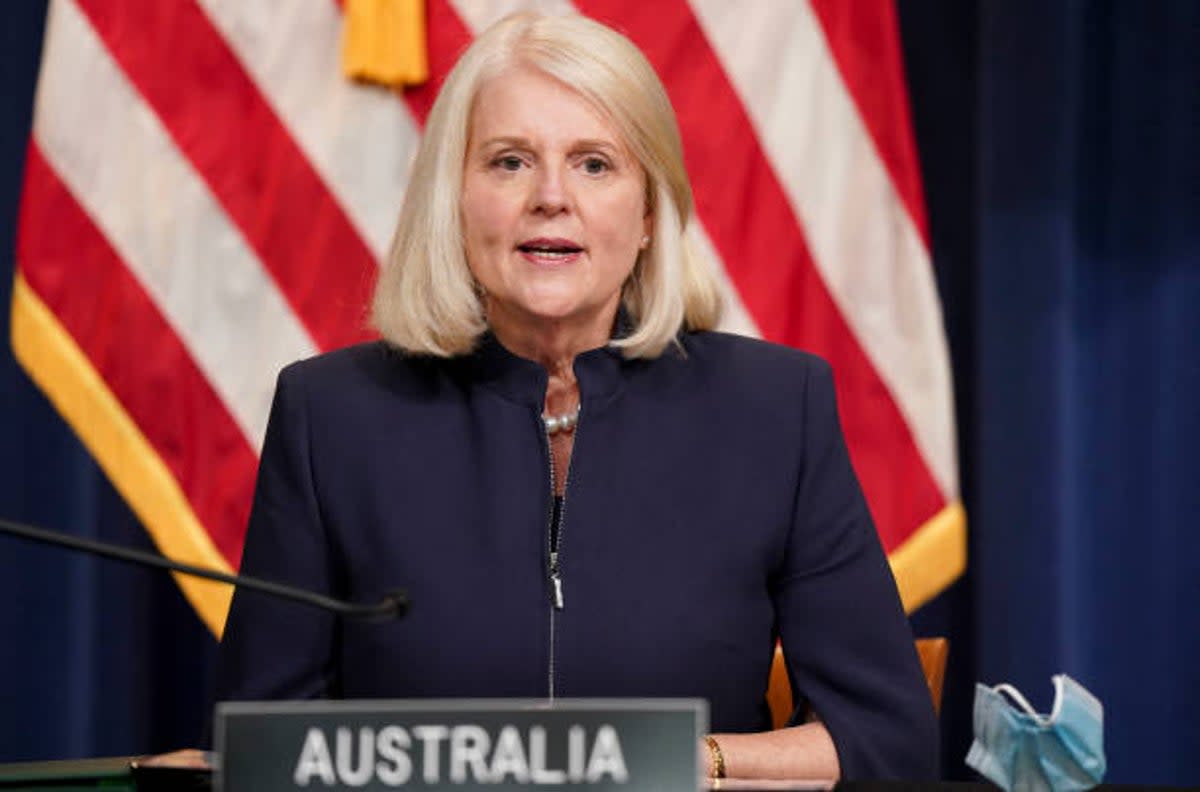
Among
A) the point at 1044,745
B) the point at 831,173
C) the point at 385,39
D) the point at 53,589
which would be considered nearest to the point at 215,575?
the point at 1044,745

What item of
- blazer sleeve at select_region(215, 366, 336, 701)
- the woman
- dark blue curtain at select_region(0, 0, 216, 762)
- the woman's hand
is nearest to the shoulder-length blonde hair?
the woman

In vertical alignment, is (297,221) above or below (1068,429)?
above

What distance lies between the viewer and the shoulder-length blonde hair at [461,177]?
186 centimetres

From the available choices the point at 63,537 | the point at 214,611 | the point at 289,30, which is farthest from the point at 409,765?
the point at 289,30

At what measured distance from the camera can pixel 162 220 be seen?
2.71 metres

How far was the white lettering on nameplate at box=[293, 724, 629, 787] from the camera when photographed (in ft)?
3.35

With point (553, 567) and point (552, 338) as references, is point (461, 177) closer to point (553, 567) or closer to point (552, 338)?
point (552, 338)

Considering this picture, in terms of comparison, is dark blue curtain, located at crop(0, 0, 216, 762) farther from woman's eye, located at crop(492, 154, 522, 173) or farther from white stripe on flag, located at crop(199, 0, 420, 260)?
woman's eye, located at crop(492, 154, 522, 173)

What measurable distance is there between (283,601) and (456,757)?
31.5 inches

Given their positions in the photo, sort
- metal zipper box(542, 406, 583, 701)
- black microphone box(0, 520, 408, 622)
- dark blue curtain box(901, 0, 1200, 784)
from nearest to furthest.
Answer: black microphone box(0, 520, 408, 622) → metal zipper box(542, 406, 583, 701) → dark blue curtain box(901, 0, 1200, 784)

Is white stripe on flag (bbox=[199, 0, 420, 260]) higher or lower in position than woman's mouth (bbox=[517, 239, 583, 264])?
higher

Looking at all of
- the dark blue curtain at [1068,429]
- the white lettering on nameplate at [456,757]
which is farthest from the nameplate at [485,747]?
the dark blue curtain at [1068,429]

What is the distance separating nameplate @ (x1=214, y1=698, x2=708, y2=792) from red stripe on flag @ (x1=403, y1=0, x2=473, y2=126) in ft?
5.77

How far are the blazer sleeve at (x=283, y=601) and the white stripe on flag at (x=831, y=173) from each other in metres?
1.08
